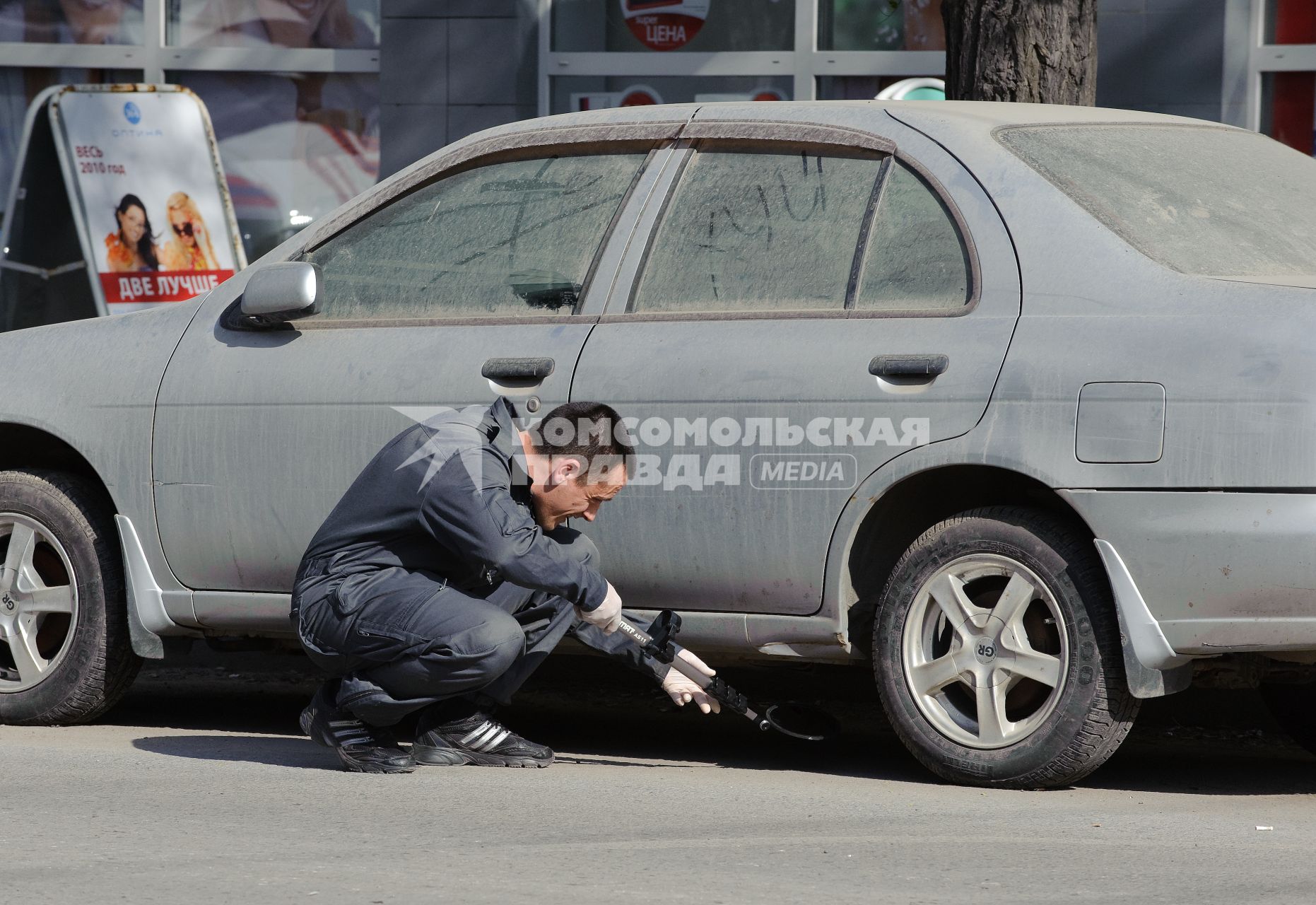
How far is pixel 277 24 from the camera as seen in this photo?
11.6 metres

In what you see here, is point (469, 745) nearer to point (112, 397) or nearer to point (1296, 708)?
point (112, 397)

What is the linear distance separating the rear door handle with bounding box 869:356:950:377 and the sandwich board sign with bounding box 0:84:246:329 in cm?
621

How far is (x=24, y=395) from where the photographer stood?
5727 millimetres

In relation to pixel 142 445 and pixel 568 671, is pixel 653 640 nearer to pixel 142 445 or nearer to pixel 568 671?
pixel 142 445

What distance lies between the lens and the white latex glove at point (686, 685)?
492 centimetres

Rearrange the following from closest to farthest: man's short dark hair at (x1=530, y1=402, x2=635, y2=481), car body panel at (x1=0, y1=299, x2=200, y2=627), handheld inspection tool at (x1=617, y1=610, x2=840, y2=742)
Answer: man's short dark hair at (x1=530, y1=402, x2=635, y2=481) < handheld inspection tool at (x1=617, y1=610, x2=840, y2=742) < car body panel at (x1=0, y1=299, x2=200, y2=627)

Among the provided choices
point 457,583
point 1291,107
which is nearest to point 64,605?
point 457,583

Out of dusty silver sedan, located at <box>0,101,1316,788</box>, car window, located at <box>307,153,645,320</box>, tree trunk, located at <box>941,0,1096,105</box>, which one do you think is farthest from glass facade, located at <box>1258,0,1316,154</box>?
car window, located at <box>307,153,645,320</box>

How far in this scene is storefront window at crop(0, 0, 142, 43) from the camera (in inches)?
465

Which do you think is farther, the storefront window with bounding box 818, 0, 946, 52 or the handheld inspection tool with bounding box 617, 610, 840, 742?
the storefront window with bounding box 818, 0, 946, 52

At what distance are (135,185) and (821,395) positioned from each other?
6328mm

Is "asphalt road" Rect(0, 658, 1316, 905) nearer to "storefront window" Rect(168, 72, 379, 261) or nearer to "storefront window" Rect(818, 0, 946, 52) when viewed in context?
"storefront window" Rect(818, 0, 946, 52)

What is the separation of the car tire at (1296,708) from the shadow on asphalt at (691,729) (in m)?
0.08

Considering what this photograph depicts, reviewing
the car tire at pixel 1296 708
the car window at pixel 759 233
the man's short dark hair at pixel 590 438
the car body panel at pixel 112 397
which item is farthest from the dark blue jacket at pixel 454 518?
the car tire at pixel 1296 708
